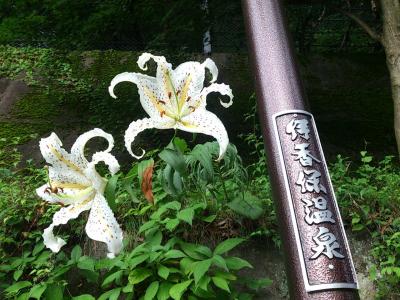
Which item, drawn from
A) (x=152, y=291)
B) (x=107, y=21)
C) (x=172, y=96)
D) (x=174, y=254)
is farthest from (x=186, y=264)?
(x=107, y=21)

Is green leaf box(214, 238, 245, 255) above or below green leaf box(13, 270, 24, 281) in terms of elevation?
below

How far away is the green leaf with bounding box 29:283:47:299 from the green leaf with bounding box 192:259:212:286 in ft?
2.02

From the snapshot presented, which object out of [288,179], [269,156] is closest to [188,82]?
[269,156]

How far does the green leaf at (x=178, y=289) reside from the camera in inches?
73.2

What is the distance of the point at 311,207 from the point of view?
1.48m

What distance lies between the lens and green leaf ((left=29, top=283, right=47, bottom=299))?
6.53 feet

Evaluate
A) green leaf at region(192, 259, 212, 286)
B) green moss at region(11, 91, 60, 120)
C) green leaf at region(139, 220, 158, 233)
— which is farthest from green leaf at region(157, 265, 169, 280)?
green moss at region(11, 91, 60, 120)

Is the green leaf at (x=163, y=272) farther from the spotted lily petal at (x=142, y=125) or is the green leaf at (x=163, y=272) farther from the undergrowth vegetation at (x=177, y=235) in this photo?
the spotted lily petal at (x=142, y=125)

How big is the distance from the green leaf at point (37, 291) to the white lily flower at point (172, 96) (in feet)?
2.42

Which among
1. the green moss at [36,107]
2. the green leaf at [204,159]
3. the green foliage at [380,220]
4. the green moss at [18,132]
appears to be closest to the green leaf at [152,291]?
the green leaf at [204,159]

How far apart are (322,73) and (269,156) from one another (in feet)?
11.5

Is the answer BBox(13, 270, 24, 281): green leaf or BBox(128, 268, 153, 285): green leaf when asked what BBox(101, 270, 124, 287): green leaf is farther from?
BBox(13, 270, 24, 281): green leaf

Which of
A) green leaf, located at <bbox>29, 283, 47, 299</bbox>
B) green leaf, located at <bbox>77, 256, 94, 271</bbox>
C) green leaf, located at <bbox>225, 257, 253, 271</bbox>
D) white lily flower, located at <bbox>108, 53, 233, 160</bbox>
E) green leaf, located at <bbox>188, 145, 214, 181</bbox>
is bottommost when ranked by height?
green leaf, located at <bbox>225, 257, 253, 271</bbox>

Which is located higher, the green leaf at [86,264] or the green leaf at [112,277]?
the green leaf at [86,264]
